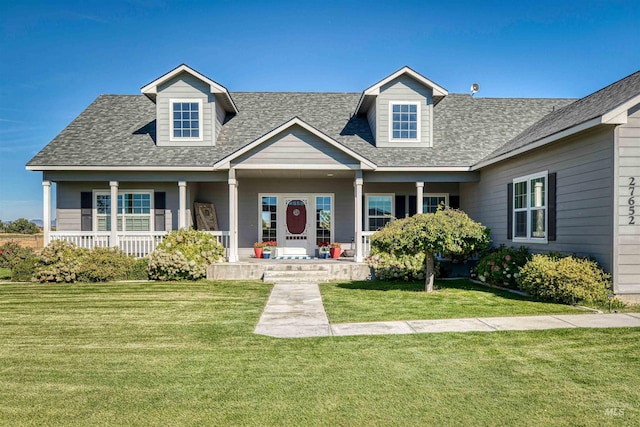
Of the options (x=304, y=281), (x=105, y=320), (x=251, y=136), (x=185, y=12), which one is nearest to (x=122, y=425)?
(x=105, y=320)

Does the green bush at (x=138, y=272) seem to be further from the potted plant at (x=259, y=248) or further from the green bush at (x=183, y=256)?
the potted plant at (x=259, y=248)

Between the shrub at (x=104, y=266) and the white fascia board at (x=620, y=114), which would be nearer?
the white fascia board at (x=620, y=114)

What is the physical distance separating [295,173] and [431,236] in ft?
20.4

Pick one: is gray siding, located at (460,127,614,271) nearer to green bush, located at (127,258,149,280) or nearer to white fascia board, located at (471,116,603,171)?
white fascia board, located at (471,116,603,171)

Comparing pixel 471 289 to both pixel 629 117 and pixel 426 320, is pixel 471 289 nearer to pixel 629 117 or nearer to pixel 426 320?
pixel 426 320

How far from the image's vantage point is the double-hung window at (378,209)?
613 inches

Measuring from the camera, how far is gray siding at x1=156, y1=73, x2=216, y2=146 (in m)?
14.8

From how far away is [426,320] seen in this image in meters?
7.01

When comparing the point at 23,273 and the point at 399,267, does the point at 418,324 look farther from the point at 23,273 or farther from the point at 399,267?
the point at 23,273

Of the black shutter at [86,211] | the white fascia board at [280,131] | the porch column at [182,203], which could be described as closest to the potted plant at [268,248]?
the porch column at [182,203]

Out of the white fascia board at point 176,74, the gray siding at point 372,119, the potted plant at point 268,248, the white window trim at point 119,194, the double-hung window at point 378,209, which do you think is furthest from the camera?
the double-hung window at point 378,209

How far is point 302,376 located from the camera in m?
4.49

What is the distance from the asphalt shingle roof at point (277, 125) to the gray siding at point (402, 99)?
1.30 feet

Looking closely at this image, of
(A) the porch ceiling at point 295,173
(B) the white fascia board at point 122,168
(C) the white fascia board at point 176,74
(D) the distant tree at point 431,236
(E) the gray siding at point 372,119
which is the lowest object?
(D) the distant tree at point 431,236
